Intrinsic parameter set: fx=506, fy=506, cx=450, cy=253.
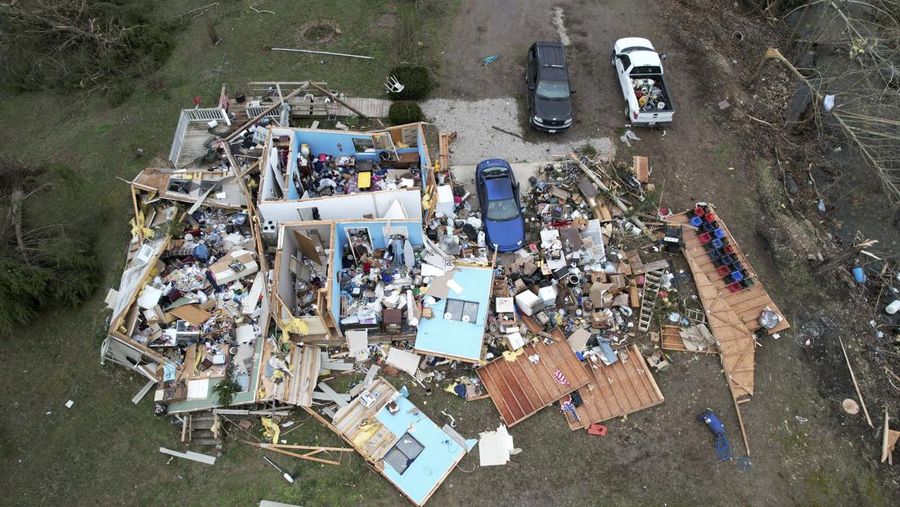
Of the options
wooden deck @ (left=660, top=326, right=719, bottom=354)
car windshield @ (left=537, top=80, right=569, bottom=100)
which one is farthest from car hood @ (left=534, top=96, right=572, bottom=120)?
wooden deck @ (left=660, top=326, right=719, bottom=354)

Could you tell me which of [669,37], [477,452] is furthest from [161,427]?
[669,37]

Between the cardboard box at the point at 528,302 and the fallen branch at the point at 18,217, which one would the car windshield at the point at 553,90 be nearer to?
the cardboard box at the point at 528,302

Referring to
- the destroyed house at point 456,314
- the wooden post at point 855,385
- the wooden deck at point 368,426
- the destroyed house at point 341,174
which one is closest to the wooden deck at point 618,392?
the destroyed house at point 456,314

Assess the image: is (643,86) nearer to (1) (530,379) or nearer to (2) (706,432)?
(1) (530,379)

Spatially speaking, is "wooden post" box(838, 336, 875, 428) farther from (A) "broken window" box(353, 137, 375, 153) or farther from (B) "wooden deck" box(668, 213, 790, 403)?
(A) "broken window" box(353, 137, 375, 153)

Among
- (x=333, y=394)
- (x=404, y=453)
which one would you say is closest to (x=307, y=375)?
(x=333, y=394)

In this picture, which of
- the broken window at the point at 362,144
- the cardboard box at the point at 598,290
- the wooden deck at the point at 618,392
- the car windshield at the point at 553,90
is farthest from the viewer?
the car windshield at the point at 553,90

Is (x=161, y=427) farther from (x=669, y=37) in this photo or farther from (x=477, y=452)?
(x=669, y=37)

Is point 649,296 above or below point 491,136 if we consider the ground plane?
below
